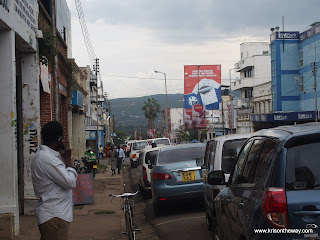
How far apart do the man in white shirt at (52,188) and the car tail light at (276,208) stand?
2028 millimetres

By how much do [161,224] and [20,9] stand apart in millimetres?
5538

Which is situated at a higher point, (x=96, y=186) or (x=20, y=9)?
(x=20, y=9)

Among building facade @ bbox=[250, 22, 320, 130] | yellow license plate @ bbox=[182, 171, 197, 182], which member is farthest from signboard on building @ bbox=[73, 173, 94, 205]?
building facade @ bbox=[250, 22, 320, 130]

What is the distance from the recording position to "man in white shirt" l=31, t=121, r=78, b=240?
489 centimetres

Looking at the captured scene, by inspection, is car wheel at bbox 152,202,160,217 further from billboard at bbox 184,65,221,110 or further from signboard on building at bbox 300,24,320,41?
billboard at bbox 184,65,221,110

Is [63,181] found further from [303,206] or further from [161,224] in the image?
[161,224]

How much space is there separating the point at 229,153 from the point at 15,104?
160 inches

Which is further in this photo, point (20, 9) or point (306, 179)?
point (20, 9)

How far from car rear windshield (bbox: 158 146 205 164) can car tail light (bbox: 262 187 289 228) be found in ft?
28.5

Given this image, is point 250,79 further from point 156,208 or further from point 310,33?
point 156,208

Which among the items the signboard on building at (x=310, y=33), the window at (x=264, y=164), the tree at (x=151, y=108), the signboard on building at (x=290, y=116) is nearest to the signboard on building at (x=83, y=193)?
the window at (x=264, y=164)

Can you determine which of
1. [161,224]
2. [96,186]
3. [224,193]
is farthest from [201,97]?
[224,193]

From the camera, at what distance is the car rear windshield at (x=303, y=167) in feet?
12.4

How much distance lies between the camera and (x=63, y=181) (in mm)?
4867
